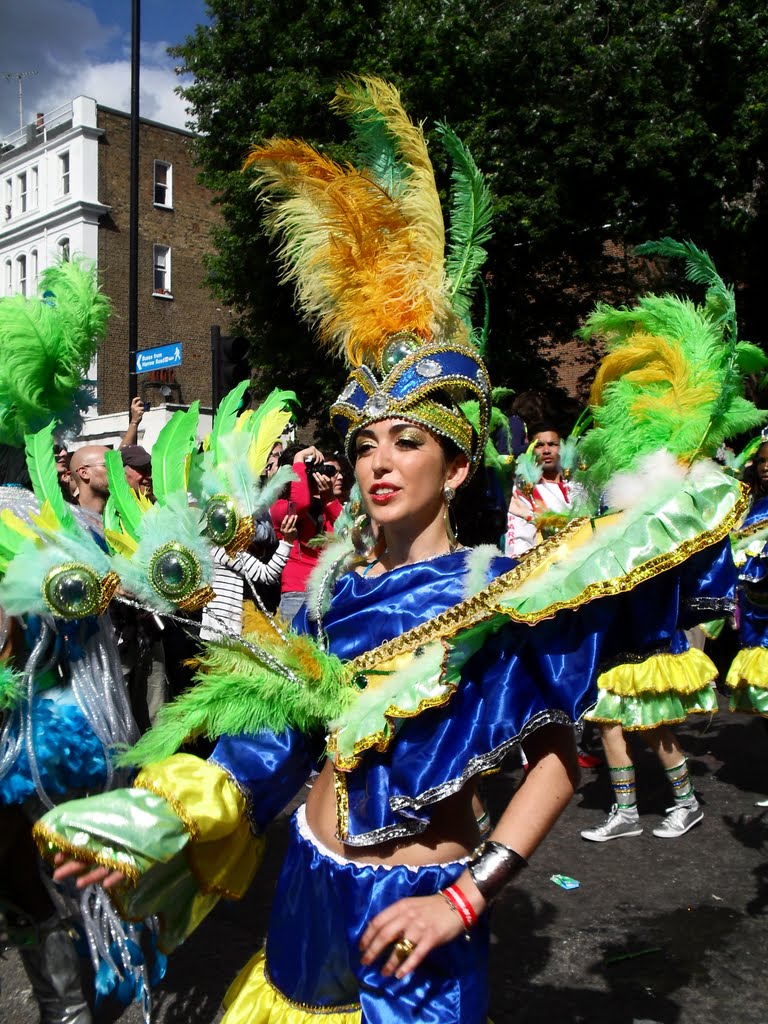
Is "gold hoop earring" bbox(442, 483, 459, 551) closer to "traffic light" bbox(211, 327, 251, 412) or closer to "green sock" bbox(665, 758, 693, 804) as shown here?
"green sock" bbox(665, 758, 693, 804)

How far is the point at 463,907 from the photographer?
1666 mm

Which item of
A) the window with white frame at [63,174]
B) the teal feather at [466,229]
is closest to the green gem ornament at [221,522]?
the teal feather at [466,229]

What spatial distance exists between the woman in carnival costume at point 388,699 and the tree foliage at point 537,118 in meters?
9.71

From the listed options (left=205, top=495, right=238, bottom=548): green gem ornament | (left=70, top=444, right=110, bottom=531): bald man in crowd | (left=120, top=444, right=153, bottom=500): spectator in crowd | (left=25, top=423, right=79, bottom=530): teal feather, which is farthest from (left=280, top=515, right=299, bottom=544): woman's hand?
(left=205, top=495, right=238, bottom=548): green gem ornament

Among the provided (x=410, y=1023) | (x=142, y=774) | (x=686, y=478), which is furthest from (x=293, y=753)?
(x=686, y=478)

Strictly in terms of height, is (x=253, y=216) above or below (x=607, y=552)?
above

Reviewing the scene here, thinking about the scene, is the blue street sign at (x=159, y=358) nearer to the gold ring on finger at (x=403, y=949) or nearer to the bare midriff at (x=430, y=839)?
the bare midriff at (x=430, y=839)

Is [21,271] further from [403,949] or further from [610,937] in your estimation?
[403,949]

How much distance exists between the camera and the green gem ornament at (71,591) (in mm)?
2000

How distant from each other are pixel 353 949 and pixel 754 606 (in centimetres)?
399

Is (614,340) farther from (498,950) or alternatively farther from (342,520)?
(498,950)

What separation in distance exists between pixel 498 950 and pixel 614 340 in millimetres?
2546

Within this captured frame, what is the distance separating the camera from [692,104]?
40.1 feet

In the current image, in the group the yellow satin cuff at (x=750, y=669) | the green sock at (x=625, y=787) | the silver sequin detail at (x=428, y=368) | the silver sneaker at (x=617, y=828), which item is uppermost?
the silver sequin detail at (x=428, y=368)
